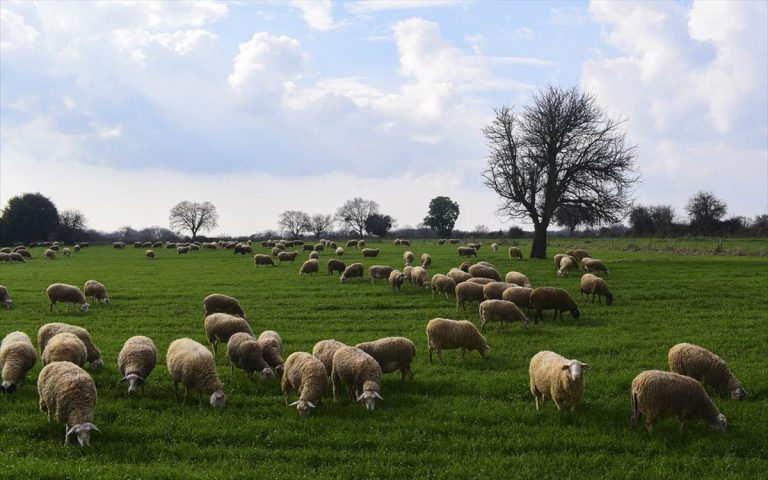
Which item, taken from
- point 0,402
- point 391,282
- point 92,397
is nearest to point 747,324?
point 391,282

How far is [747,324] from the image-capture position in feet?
54.9

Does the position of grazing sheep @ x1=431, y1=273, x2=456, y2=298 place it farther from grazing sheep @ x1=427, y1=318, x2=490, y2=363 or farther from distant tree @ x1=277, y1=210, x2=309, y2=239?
distant tree @ x1=277, y1=210, x2=309, y2=239

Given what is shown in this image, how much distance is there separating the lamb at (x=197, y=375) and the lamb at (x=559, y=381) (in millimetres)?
5641

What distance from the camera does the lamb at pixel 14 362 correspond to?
1031 centimetres

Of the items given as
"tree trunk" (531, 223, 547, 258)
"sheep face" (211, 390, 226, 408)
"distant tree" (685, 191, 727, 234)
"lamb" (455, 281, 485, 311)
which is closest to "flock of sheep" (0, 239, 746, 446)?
"sheep face" (211, 390, 226, 408)

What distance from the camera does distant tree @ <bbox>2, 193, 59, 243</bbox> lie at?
96875 mm

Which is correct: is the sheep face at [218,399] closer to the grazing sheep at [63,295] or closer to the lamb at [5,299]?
the grazing sheep at [63,295]

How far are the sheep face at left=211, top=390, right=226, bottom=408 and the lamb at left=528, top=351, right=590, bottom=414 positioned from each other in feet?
18.1

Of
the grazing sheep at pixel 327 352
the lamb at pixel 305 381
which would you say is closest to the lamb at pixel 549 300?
the grazing sheep at pixel 327 352

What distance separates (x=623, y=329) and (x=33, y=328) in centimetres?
1873

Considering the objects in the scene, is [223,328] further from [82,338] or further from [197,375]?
[197,375]

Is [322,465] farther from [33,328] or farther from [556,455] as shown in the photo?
[33,328]

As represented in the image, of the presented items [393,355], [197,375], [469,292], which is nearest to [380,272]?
[469,292]

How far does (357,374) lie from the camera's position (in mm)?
9953
